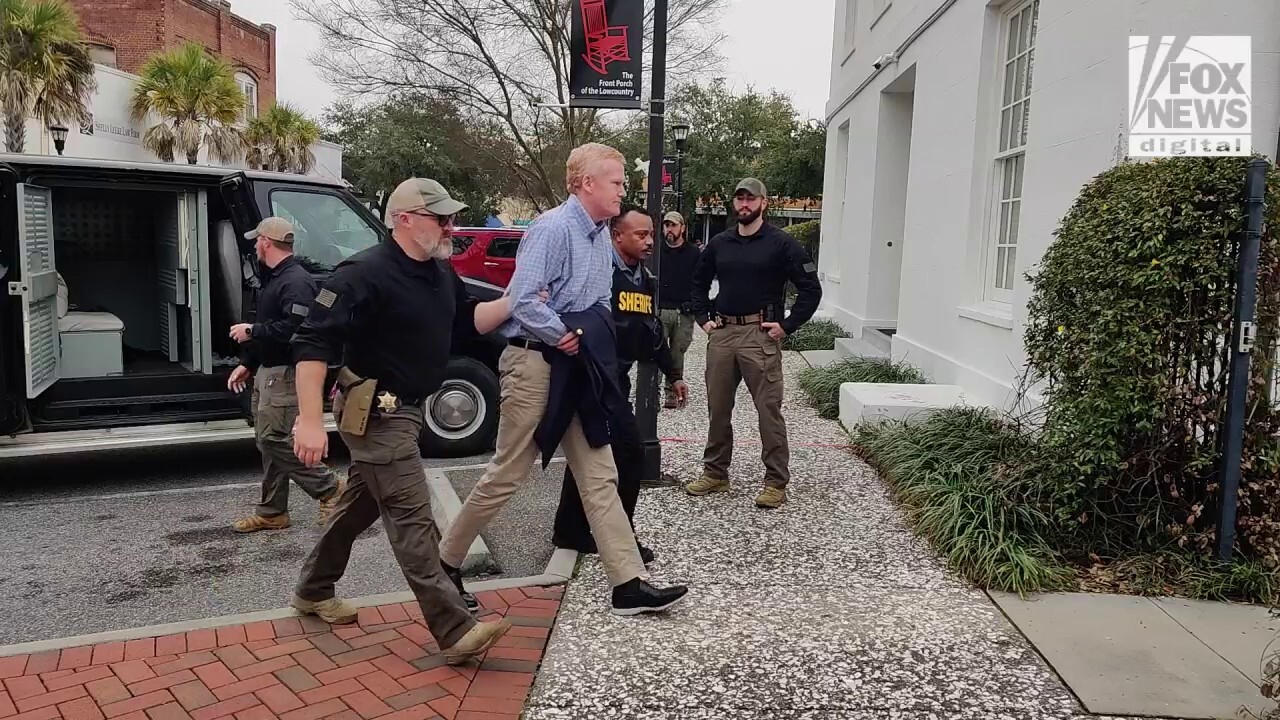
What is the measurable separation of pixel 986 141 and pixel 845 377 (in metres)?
2.48

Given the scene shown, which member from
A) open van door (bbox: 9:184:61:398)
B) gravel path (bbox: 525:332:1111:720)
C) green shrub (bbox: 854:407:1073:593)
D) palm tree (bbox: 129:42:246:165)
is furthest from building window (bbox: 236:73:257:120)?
gravel path (bbox: 525:332:1111:720)

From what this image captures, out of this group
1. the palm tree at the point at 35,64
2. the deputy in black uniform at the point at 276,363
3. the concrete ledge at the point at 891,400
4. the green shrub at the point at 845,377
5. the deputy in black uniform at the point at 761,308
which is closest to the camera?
the deputy in black uniform at the point at 276,363

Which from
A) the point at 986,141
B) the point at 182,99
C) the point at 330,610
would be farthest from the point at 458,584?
the point at 182,99

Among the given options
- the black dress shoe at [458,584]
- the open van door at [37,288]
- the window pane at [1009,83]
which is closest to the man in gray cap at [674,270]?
the window pane at [1009,83]

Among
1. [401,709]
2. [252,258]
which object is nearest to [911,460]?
[401,709]

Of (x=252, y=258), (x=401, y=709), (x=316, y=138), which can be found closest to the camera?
(x=401, y=709)

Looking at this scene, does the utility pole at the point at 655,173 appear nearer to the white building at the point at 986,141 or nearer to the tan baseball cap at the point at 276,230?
the tan baseball cap at the point at 276,230

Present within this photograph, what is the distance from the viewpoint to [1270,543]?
4.19 metres

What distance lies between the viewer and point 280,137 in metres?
26.5

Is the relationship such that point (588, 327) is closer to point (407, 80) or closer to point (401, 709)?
point (401, 709)

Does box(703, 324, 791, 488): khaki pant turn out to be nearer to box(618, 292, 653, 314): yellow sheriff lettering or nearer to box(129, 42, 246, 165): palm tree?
box(618, 292, 653, 314): yellow sheriff lettering

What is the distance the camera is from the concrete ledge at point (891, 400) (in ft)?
22.7

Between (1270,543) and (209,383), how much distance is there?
20.2ft

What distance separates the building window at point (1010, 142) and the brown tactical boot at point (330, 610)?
5438 millimetres
